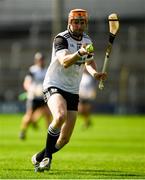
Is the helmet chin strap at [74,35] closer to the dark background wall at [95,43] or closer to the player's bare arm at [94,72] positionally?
the player's bare arm at [94,72]

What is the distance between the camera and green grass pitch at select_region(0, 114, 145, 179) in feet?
36.1

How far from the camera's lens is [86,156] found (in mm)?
15055

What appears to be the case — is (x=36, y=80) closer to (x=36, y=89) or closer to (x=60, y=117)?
(x=36, y=89)

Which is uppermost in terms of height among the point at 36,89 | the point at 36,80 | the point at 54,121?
the point at 54,121

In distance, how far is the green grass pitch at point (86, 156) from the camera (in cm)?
1101

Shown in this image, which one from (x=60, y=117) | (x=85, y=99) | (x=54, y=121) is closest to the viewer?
(x=60, y=117)

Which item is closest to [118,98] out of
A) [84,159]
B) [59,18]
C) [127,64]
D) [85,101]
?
[127,64]

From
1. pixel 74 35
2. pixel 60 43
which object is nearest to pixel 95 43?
pixel 74 35

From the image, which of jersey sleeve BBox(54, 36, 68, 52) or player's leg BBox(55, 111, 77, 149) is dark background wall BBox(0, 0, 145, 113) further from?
jersey sleeve BBox(54, 36, 68, 52)

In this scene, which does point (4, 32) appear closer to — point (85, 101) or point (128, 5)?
point (128, 5)

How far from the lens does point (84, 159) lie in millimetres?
14180

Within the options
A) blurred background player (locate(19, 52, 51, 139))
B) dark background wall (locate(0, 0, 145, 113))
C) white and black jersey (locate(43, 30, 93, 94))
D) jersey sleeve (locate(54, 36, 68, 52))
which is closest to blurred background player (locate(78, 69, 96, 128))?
blurred background player (locate(19, 52, 51, 139))

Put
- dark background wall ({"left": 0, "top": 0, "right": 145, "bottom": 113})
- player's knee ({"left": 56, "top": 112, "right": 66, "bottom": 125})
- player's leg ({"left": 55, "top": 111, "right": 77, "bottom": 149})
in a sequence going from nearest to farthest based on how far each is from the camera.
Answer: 1. player's knee ({"left": 56, "top": 112, "right": 66, "bottom": 125})
2. player's leg ({"left": 55, "top": 111, "right": 77, "bottom": 149})
3. dark background wall ({"left": 0, "top": 0, "right": 145, "bottom": 113})

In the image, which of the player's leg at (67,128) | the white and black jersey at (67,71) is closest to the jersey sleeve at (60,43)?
the white and black jersey at (67,71)
